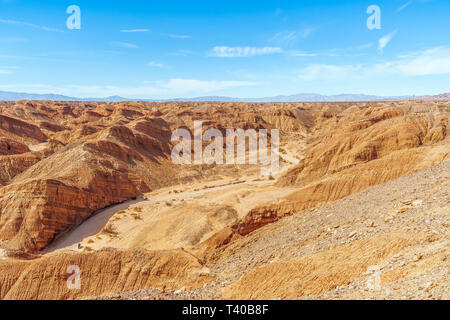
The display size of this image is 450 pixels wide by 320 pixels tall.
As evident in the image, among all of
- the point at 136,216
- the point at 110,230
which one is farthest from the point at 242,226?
the point at 136,216

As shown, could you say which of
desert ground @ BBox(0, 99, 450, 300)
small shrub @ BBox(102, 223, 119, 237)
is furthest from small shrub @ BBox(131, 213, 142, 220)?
small shrub @ BBox(102, 223, 119, 237)

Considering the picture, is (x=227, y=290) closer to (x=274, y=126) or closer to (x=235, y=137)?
(x=235, y=137)

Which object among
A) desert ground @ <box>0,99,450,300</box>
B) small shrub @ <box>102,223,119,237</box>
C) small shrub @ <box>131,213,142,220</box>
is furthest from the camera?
small shrub @ <box>131,213,142,220</box>

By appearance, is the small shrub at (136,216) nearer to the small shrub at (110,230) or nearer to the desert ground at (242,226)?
the desert ground at (242,226)

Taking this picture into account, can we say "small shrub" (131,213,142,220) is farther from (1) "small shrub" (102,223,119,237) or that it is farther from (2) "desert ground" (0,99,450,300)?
(1) "small shrub" (102,223,119,237)

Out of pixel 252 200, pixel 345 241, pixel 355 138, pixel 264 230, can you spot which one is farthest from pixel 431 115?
pixel 345 241

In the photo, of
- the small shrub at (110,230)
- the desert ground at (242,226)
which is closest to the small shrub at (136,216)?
the desert ground at (242,226)

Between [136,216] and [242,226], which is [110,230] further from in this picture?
[242,226]

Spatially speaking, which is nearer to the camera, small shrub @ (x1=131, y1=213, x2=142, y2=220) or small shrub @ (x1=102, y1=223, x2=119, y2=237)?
small shrub @ (x1=102, y1=223, x2=119, y2=237)
